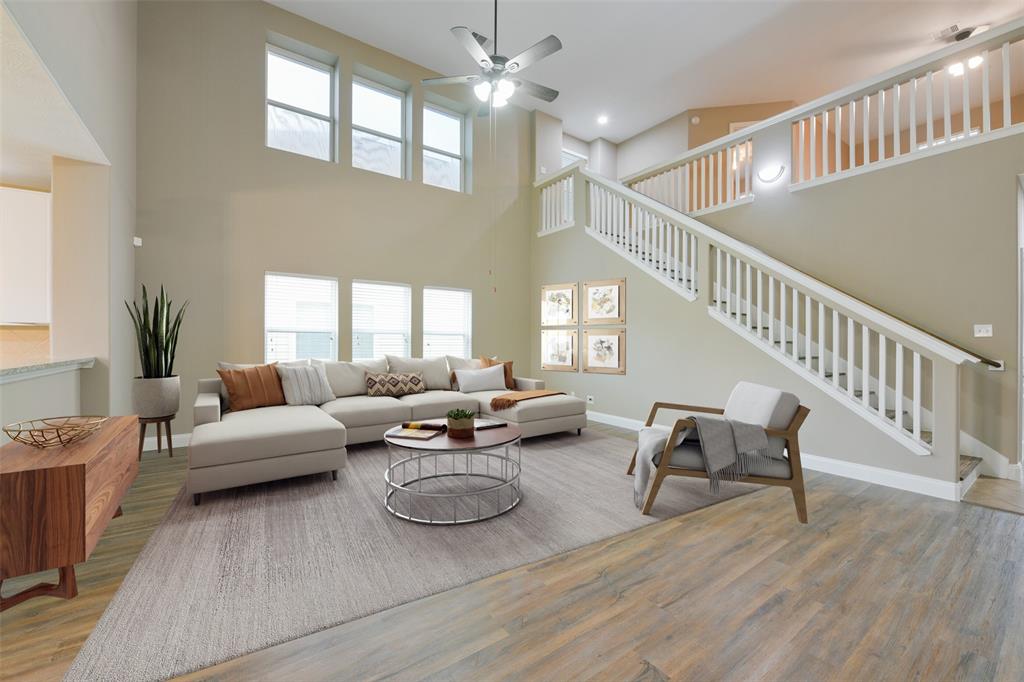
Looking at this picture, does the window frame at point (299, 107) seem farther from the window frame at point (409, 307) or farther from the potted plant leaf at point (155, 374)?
the potted plant leaf at point (155, 374)

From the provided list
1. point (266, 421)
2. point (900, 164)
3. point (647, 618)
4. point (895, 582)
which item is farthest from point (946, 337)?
point (266, 421)

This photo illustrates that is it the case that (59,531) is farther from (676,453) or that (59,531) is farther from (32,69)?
(676,453)

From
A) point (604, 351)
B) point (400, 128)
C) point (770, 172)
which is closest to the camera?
point (770, 172)

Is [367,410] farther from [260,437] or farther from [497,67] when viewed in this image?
[497,67]

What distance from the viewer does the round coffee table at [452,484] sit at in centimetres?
278

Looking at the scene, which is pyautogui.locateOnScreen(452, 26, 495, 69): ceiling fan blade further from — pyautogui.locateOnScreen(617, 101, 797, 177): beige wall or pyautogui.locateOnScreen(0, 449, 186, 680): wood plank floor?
pyautogui.locateOnScreen(617, 101, 797, 177): beige wall

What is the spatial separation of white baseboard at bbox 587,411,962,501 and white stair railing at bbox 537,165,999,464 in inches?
5.4

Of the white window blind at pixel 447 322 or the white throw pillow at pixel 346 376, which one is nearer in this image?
the white throw pillow at pixel 346 376

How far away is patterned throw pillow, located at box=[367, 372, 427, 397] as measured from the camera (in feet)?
16.2

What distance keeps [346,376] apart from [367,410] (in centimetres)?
82

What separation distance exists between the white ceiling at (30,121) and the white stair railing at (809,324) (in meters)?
5.23

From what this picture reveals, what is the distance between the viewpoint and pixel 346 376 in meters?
4.95

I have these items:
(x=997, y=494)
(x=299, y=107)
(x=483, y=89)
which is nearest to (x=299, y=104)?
(x=299, y=107)

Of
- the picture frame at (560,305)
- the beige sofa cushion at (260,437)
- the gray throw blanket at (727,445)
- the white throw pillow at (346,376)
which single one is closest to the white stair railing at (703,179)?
the picture frame at (560,305)
